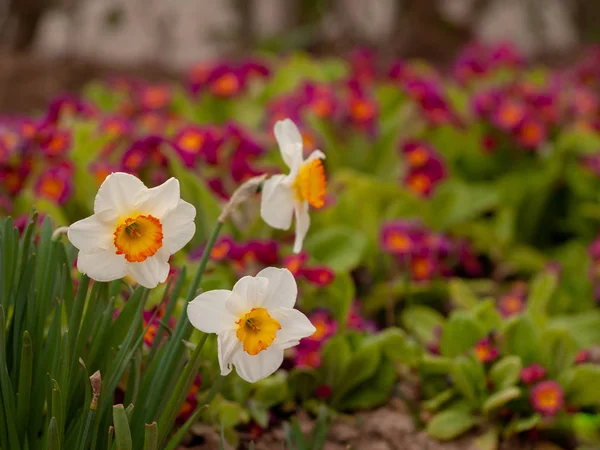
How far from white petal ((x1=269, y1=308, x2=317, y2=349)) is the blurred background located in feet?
14.3

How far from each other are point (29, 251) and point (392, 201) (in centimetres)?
164

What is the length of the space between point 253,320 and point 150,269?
16cm

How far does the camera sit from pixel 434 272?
95.9 inches

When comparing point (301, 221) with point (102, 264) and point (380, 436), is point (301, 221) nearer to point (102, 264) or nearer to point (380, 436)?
point (102, 264)

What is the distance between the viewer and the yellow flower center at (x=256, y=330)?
3.72 ft

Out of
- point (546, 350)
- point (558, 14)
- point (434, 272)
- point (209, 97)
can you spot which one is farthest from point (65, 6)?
point (546, 350)

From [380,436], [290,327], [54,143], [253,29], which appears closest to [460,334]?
[380,436]

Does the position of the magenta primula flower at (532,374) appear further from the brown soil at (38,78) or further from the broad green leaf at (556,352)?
the brown soil at (38,78)

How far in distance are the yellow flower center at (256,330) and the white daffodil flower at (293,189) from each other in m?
0.16

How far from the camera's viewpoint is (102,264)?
112 cm

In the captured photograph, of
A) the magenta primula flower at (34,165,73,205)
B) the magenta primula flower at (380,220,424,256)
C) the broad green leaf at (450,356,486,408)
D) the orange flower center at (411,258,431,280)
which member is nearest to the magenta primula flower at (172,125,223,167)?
the magenta primula flower at (34,165,73,205)

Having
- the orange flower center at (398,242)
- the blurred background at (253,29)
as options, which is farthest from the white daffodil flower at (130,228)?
the blurred background at (253,29)

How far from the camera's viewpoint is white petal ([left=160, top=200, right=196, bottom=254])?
113 cm

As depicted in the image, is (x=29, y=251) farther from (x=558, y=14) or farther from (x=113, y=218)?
(x=558, y=14)
